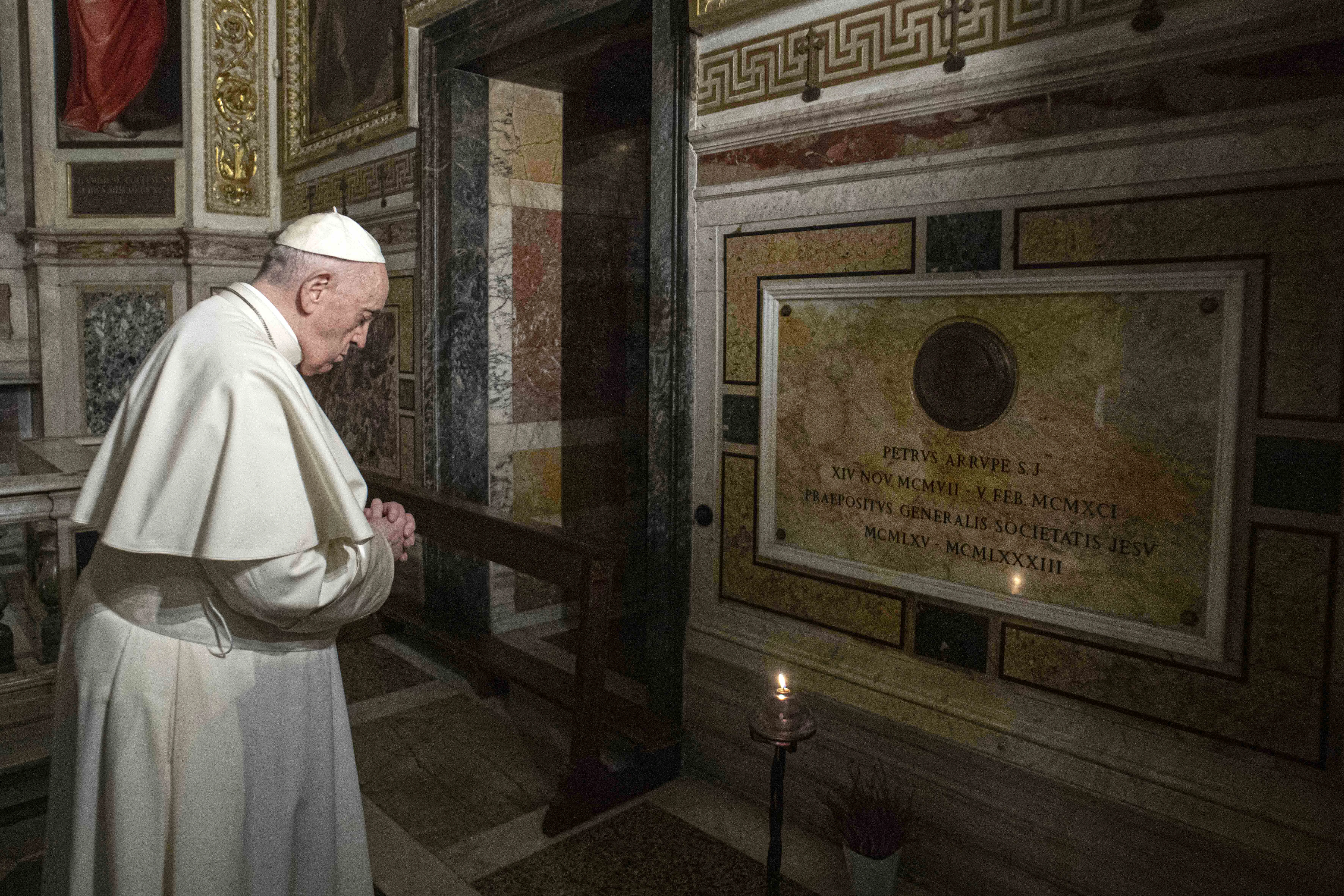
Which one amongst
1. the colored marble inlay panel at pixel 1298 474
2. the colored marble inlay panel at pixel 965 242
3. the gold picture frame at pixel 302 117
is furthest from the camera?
the gold picture frame at pixel 302 117

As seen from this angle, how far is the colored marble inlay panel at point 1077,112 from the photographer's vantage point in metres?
2.13

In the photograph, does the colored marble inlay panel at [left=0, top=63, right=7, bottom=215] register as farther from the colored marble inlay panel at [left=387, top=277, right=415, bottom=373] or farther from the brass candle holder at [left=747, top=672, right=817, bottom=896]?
the brass candle holder at [left=747, top=672, right=817, bottom=896]

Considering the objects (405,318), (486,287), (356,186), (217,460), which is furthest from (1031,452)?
(356,186)

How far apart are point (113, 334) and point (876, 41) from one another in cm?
634

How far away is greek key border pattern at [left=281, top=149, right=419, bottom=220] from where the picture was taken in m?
5.23

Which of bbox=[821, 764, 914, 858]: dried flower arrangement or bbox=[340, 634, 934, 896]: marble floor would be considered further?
bbox=[340, 634, 934, 896]: marble floor

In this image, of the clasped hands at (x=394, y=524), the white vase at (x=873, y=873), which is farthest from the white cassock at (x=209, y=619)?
the white vase at (x=873, y=873)

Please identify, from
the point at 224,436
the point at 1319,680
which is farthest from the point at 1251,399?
the point at 224,436

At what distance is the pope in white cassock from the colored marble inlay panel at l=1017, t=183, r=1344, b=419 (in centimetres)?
194

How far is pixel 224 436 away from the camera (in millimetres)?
1815

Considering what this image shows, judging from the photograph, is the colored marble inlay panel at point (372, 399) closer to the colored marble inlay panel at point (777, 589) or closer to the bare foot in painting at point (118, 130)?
the bare foot in painting at point (118, 130)

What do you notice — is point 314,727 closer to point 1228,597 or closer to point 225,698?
point 225,698

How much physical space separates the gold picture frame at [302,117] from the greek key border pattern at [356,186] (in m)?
0.15

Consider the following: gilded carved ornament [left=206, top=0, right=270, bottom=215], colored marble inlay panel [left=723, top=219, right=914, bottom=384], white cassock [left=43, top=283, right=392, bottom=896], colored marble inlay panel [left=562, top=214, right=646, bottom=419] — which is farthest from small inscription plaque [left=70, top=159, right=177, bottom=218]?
white cassock [left=43, top=283, right=392, bottom=896]
